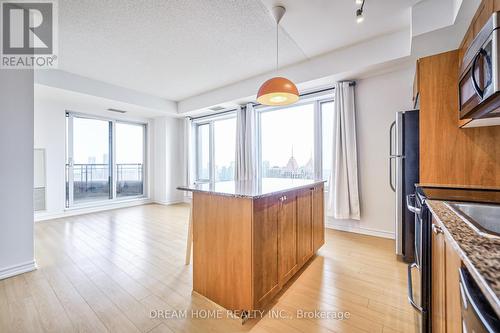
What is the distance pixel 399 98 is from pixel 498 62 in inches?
100

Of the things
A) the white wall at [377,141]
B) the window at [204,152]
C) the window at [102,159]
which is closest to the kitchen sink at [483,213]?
the white wall at [377,141]

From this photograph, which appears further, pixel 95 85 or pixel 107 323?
pixel 95 85

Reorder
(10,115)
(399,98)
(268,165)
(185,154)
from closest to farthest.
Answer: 1. (10,115)
2. (399,98)
3. (268,165)
4. (185,154)

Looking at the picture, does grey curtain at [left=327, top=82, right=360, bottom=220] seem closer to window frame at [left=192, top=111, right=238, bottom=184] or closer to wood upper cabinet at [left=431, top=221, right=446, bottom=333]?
wood upper cabinet at [left=431, top=221, right=446, bottom=333]

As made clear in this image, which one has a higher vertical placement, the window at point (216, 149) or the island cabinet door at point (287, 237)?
the window at point (216, 149)

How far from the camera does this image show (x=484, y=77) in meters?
1.14

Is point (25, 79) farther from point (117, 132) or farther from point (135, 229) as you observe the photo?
point (117, 132)

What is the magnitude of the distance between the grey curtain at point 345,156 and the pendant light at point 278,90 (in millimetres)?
1579

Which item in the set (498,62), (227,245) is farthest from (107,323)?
(498,62)

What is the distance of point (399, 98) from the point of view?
3256 millimetres

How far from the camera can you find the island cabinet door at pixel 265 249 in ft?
5.21

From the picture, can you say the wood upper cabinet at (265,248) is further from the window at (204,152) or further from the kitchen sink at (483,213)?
the window at (204,152)

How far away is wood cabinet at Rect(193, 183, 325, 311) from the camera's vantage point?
5.18 ft

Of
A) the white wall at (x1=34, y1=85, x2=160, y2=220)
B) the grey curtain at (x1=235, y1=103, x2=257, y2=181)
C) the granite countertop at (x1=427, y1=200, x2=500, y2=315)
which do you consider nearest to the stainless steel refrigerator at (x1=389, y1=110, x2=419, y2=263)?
the granite countertop at (x1=427, y1=200, x2=500, y2=315)
